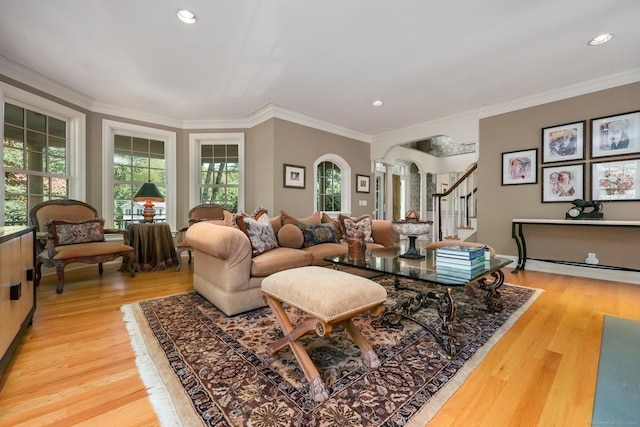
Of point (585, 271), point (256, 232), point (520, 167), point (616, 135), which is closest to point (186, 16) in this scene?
point (256, 232)

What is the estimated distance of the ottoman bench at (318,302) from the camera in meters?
1.21

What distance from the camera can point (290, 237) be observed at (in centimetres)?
288

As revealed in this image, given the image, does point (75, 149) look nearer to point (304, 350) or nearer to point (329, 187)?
point (329, 187)

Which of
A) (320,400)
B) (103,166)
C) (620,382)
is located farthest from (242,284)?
(103,166)

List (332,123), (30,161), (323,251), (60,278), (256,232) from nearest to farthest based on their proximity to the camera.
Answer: (256,232) < (60,278) < (323,251) < (30,161) < (332,123)

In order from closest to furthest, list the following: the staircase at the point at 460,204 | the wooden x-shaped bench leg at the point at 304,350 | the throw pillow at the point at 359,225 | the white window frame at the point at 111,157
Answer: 1. the wooden x-shaped bench leg at the point at 304,350
2. the throw pillow at the point at 359,225
3. the white window frame at the point at 111,157
4. the staircase at the point at 460,204

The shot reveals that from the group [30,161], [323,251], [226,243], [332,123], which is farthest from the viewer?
[332,123]

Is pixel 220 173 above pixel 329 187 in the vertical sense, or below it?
above

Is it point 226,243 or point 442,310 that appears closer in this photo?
point 442,310

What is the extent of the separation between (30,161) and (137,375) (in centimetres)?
373

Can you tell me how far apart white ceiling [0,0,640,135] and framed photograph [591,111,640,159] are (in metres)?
0.57

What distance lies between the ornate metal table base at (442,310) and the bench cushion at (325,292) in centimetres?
54

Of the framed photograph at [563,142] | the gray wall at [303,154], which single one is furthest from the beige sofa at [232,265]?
the framed photograph at [563,142]

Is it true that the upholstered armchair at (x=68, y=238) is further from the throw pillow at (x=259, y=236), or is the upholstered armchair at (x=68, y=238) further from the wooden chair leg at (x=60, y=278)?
the throw pillow at (x=259, y=236)
